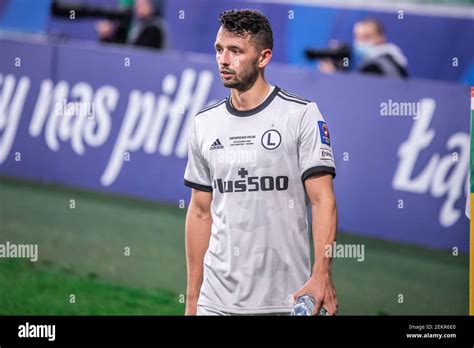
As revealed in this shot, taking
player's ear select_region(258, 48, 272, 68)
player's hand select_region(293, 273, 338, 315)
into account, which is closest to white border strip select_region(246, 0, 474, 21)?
player's ear select_region(258, 48, 272, 68)

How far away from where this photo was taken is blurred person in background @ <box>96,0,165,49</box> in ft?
45.5

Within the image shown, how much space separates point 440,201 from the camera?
1104 centimetres

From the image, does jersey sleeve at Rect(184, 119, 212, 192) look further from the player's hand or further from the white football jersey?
the player's hand

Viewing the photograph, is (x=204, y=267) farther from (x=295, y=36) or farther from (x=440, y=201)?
(x=295, y=36)

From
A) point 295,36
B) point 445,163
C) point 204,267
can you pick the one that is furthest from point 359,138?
point 204,267

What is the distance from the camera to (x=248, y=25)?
6188mm

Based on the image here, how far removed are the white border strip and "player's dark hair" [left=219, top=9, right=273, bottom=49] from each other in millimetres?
8669

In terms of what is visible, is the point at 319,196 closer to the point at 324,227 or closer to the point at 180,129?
the point at 324,227

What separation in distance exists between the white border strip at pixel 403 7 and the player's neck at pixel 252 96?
343 inches

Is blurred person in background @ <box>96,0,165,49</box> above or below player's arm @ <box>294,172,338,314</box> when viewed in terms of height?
above

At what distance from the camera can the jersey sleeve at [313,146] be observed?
6.03 m

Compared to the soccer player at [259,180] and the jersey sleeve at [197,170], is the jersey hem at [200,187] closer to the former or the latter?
the jersey sleeve at [197,170]

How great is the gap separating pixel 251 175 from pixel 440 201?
526 centimetres
